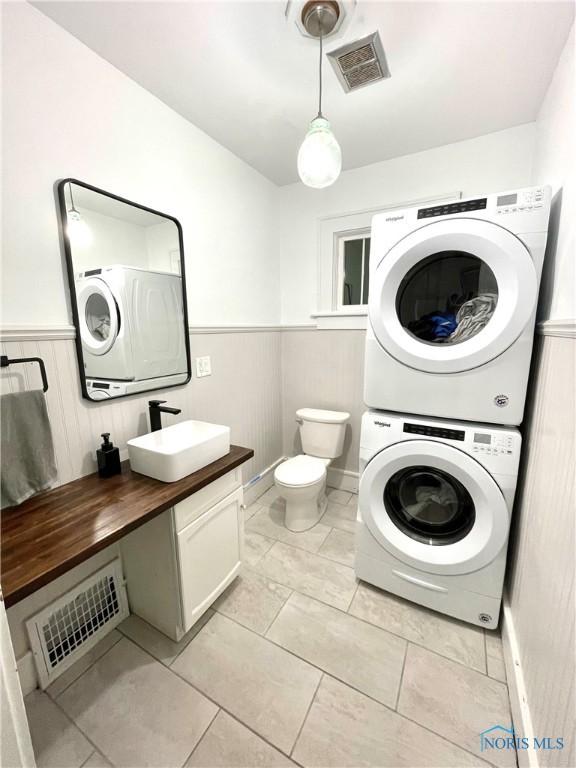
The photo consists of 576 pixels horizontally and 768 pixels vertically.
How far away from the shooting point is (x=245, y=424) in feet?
7.42

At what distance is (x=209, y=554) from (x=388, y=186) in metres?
2.46

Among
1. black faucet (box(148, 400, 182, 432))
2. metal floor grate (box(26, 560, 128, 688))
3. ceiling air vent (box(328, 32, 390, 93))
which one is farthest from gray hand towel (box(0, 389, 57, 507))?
ceiling air vent (box(328, 32, 390, 93))

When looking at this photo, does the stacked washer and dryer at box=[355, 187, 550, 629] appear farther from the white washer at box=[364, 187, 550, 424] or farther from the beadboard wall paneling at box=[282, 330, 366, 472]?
the beadboard wall paneling at box=[282, 330, 366, 472]

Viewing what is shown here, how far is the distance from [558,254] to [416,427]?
32.9 inches

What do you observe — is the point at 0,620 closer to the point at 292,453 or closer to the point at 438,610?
the point at 438,610

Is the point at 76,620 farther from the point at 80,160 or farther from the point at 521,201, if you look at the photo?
the point at 521,201

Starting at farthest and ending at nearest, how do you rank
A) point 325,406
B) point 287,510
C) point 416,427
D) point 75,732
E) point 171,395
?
1. point 325,406
2. point 287,510
3. point 171,395
4. point 416,427
5. point 75,732

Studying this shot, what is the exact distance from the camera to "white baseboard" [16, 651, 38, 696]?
1115mm

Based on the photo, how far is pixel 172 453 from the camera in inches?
47.8

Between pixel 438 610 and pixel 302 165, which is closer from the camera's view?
pixel 302 165

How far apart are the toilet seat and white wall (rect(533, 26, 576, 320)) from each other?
1401mm

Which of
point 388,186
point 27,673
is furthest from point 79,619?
point 388,186

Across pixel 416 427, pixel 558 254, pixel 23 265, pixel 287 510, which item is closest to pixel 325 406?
pixel 287 510

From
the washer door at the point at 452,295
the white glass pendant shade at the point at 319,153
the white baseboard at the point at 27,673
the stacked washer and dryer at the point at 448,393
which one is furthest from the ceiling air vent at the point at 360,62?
the white baseboard at the point at 27,673
